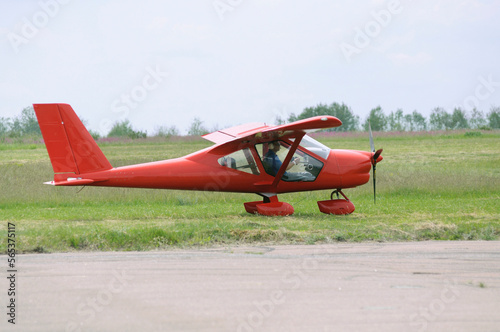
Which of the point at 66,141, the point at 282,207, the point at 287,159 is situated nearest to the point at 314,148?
the point at 287,159

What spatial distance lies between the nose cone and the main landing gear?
55cm

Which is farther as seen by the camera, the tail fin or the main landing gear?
the main landing gear

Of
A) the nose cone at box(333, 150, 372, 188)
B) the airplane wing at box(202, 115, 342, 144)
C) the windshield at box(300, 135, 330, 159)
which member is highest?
the airplane wing at box(202, 115, 342, 144)

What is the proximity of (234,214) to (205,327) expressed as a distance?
30.2 ft

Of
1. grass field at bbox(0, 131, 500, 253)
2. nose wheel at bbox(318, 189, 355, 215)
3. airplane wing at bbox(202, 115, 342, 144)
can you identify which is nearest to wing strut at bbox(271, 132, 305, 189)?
airplane wing at bbox(202, 115, 342, 144)

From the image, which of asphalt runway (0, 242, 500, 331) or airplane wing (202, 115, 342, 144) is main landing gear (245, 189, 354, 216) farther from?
asphalt runway (0, 242, 500, 331)

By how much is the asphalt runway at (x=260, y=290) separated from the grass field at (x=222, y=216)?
3.34 feet

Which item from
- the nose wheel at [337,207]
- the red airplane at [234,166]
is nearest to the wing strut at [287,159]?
the red airplane at [234,166]

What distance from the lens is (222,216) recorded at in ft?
46.3

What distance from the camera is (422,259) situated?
853 centimetres

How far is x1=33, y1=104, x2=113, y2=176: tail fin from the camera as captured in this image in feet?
43.9

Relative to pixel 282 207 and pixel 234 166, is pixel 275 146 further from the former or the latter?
pixel 282 207

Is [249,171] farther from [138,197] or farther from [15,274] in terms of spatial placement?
[15,274]

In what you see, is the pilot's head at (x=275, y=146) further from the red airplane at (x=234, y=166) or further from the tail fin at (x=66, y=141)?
the tail fin at (x=66, y=141)
